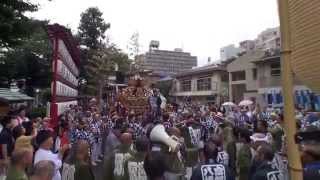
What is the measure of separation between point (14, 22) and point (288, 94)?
15851mm

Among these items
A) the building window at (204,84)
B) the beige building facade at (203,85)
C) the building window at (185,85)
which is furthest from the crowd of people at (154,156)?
the building window at (185,85)

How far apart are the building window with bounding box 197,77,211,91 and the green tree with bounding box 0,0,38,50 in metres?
47.1

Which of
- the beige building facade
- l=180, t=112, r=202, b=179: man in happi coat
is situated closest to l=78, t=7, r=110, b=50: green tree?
the beige building facade

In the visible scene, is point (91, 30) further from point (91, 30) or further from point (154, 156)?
point (154, 156)

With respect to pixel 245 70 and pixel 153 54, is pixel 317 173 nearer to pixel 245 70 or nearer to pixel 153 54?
pixel 245 70

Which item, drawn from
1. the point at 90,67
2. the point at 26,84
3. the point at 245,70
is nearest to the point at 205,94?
the point at 245,70

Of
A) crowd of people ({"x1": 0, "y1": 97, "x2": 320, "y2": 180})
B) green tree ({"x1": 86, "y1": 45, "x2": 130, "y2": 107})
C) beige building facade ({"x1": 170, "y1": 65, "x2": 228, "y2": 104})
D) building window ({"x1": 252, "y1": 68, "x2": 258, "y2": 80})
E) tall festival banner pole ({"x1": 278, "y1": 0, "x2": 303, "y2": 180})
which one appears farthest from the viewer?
beige building facade ({"x1": 170, "y1": 65, "x2": 228, "y2": 104})

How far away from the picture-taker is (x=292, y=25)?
2.71 metres

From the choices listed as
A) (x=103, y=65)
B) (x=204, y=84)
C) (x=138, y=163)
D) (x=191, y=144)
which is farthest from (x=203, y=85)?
(x=138, y=163)

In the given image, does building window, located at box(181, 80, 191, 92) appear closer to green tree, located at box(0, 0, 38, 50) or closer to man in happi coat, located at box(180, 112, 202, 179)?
green tree, located at box(0, 0, 38, 50)

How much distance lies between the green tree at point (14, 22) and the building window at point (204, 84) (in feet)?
154

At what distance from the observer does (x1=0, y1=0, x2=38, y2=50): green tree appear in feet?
54.1

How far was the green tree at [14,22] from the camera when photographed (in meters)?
16.5

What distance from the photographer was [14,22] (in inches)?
670
